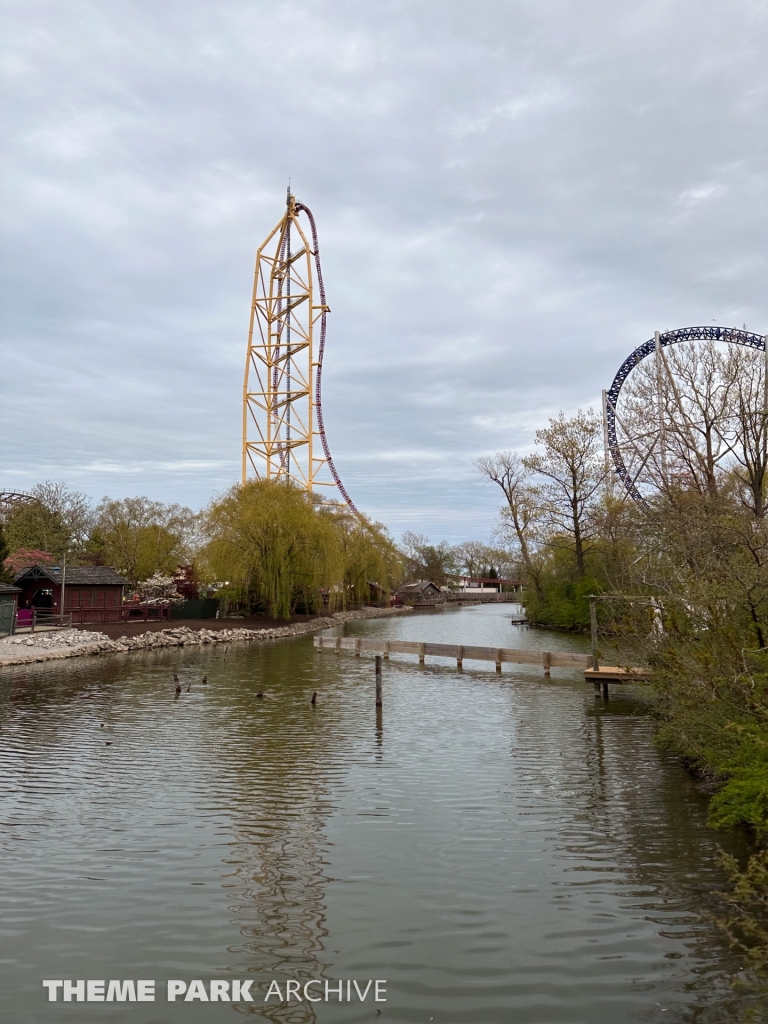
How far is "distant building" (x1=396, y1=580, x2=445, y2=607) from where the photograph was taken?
93662 mm

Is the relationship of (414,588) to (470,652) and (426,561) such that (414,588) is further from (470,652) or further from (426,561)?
(470,652)

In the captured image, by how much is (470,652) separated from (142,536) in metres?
40.6

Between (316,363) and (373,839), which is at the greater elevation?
(316,363)

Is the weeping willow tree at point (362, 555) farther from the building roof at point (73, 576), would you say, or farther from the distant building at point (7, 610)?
the distant building at point (7, 610)

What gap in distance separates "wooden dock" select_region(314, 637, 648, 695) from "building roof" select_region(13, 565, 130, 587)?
13404mm

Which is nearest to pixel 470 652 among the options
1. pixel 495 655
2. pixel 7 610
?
pixel 495 655

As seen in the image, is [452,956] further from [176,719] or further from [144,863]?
[176,719]

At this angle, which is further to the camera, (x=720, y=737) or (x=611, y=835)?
(x=720, y=737)

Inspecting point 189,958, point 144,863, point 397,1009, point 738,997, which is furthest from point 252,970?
point 738,997

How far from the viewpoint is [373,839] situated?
8492mm

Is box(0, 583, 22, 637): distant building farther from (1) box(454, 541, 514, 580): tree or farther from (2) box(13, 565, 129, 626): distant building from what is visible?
(1) box(454, 541, 514, 580): tree

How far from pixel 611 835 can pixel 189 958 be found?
16.2 feet

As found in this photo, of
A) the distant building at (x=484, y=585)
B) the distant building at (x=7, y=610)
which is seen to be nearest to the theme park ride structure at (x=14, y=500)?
the distant building at (x=7, y=610)

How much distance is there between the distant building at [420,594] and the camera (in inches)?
3688
